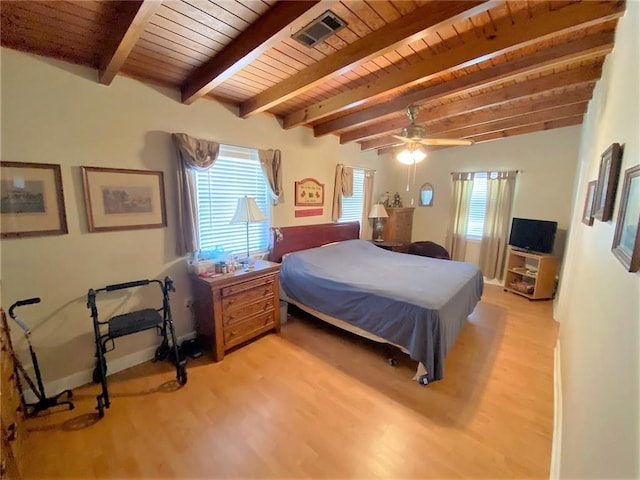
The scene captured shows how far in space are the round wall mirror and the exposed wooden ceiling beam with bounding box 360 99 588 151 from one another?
3.76 feet

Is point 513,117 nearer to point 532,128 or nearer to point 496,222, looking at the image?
point 532,128

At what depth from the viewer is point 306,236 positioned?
3.77 meters

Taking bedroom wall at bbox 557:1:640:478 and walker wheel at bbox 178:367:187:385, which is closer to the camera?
bedroom wall at bbox 557:1:640:478

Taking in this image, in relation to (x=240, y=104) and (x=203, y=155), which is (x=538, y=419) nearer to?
(x=203, y=155)

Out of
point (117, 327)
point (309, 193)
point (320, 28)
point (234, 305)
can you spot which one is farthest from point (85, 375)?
point (320, 28)

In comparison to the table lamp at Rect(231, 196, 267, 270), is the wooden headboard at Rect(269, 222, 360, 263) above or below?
below

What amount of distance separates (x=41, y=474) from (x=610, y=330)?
288 cm

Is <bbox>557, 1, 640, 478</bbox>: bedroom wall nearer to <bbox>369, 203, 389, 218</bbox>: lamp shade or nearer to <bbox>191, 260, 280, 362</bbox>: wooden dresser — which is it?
<bbox>191, 260, 280, 362</bbox>: wooden dresser

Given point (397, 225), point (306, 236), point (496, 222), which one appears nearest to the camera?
point (306, 236)

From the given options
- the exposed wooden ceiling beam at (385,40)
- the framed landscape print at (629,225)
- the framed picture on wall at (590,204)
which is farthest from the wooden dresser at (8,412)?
the framed picture on wall at (590,204)

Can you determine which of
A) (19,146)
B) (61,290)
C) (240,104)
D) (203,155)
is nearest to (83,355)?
(61,290)

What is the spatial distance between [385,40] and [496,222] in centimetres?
395

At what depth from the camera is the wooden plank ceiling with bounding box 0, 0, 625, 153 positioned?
1.48 m

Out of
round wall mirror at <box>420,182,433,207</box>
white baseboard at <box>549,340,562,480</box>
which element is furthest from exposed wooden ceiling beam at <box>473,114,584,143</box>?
white baseboard at <box>549,340,562,480</box>
